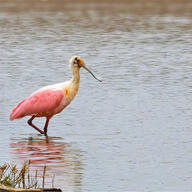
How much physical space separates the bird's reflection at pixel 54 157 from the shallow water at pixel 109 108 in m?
0.01

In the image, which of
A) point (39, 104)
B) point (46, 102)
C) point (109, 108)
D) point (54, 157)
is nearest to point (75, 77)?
point (46, 102)

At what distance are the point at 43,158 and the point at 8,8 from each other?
37818mm

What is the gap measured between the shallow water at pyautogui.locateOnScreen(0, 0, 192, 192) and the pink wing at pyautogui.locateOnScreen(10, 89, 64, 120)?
34cm

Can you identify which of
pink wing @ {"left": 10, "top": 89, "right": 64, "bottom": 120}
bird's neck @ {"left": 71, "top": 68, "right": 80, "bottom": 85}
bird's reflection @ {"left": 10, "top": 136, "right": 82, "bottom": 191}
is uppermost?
bird's neck @ {"left": 71, "top": 68, "right": 80, "bottom": 85}

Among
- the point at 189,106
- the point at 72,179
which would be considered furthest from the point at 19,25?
the point at 72,179

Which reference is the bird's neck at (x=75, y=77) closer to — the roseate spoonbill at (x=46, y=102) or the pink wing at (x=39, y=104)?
the roseate spoonbill at (x=46, y=102)

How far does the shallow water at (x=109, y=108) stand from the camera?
32.0 ft

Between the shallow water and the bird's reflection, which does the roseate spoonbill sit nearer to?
the shallow water

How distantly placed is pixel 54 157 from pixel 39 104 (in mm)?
1887

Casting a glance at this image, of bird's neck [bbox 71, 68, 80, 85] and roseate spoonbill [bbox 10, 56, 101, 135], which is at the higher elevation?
bird's neck [bbox 71, 68, 80, 85]

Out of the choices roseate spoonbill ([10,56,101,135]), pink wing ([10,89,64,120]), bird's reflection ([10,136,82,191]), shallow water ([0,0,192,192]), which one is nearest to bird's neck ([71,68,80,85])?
roseate spoonbill ([10,56,101,135])

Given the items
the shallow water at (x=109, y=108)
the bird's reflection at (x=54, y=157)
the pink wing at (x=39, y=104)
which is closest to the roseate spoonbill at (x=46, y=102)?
the pink wing at (x=39, y=104)

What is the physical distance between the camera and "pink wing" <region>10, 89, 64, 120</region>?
12414 millimetres

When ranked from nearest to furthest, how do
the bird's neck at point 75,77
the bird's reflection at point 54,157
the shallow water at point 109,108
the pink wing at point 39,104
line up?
the bird's reflection at point 54,157, the shallow water at point 109,108, the pink wing at point 39,104, the bird's neck at point 75,77
